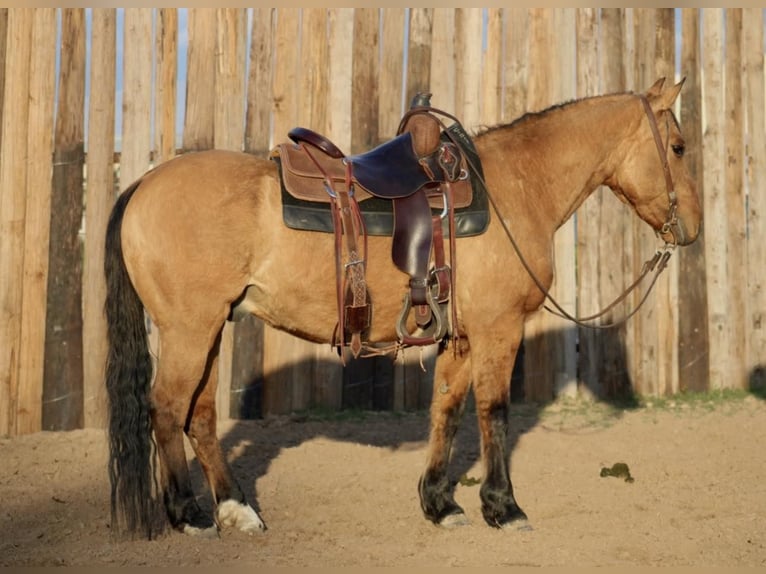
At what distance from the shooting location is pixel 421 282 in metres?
4.87

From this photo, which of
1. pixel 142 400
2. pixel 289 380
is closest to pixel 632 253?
pixel 289 380

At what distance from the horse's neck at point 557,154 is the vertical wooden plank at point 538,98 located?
2.74m

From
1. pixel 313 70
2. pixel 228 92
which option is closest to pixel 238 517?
pixel 228 92

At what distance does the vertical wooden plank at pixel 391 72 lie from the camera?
25.7ft

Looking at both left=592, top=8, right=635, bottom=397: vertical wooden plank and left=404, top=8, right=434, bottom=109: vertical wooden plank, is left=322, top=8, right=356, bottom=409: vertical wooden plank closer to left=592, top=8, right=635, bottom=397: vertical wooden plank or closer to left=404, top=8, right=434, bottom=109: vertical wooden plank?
left=404, top=8, right=434, bottom=109: vertical wooden plank

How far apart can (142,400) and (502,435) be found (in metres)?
1.89

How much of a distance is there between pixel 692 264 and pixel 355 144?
331 centimetres

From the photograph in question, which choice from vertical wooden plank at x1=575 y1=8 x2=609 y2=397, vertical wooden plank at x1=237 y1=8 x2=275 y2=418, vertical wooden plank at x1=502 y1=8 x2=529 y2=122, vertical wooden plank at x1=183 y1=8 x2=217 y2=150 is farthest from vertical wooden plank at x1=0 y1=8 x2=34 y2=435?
vertical wooden plank at x1=575 y1=8 x2=609 y2=397

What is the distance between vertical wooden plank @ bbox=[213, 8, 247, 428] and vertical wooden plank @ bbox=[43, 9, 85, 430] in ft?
3.35

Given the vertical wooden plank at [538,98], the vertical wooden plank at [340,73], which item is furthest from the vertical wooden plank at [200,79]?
the vertical wooden plank at [538,98]

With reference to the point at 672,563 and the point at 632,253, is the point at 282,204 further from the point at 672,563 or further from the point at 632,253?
the point at 632,253

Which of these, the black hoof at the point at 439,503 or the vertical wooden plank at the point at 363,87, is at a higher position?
the vertical wooden plank at the point at 363,87

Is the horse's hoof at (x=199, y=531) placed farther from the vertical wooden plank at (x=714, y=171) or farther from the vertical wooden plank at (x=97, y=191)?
the vertical wooden plank at (x=714, y=171)

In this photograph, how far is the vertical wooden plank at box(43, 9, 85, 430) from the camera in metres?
7.10
